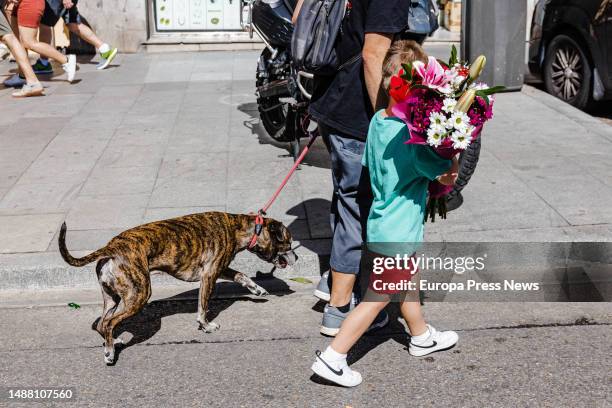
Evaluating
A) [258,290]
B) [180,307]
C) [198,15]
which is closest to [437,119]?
[258,290]

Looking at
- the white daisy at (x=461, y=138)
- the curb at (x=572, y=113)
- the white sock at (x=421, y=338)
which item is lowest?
the white sock at (x=421, y=338)

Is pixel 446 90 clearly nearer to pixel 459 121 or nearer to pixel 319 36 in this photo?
pixel 459 121

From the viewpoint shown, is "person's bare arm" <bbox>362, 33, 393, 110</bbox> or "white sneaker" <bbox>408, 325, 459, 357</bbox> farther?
"white sneaker" <bbox>408, 325, 459, 357</bbox>

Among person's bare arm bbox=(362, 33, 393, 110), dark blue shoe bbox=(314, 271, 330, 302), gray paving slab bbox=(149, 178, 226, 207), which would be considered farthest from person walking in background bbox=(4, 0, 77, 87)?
person's bare arm bbox=(362, 33, 393, 110)

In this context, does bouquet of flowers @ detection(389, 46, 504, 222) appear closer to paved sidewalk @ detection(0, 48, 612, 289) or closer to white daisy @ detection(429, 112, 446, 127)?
white daisy @ detection(429, 112, 446, 127)

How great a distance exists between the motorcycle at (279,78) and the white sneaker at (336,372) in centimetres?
329

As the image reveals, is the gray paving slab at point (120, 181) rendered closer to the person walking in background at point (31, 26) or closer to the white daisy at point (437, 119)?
the white daisy at point (437, 119)

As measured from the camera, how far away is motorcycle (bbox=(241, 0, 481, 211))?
751 centimetres

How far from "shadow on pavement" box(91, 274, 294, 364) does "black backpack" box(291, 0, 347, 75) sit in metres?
1.67

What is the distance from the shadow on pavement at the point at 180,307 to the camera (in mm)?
5023

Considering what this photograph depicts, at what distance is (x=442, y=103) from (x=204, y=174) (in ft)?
13.4

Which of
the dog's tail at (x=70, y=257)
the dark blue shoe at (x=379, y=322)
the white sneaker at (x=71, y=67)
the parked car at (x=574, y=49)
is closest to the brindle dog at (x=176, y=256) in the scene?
the dog's tail at (x=70, y=257)

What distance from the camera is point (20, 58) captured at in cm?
1068

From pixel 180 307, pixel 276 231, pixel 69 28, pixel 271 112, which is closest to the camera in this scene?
pixel 276 231
